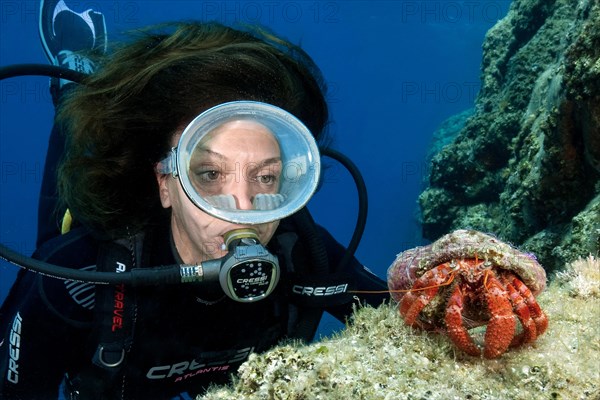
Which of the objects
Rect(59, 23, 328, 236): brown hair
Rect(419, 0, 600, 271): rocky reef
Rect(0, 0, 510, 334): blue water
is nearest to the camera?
Rect(59, 23, 328, 236): brown hair

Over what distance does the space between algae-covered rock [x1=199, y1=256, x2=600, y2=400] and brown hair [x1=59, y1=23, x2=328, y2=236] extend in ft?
5.66

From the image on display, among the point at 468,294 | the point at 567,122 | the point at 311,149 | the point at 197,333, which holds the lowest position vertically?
the point at 197,333

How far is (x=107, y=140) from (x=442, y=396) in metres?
2.65

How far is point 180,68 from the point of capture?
9.17 ft

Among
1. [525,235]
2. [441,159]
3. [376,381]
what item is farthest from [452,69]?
[376,381]

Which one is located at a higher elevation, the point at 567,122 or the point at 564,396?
the point at 567,122

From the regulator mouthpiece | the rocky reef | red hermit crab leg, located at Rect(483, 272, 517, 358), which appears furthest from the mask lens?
the rocky reef

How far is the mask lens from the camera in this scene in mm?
2465

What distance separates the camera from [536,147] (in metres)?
5.41

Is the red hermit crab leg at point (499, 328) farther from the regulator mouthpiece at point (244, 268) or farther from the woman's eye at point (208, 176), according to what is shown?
the woman's eye at point (208, 176)

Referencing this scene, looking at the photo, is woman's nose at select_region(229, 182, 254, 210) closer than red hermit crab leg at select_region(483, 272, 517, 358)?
No

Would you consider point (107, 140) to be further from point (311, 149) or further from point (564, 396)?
point (564, 396)

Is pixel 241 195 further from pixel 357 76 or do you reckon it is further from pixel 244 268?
pixel 357 76

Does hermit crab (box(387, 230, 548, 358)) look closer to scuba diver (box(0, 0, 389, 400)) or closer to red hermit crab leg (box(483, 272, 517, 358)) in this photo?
red hermit crab leg (box(483, 272, 517, 358))
